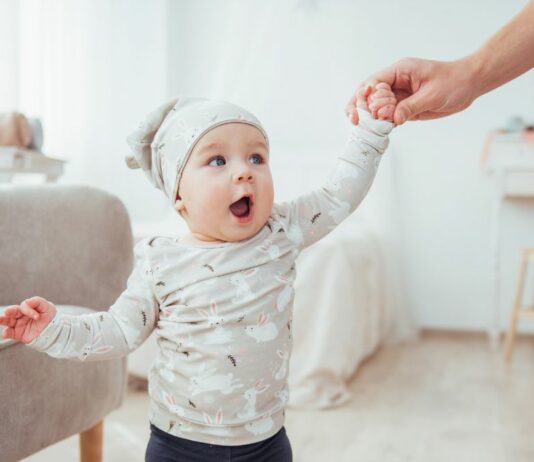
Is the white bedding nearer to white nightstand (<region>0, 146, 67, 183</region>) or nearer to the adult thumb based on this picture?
white nightstand (<region>0, 146, 67, 183</region>)

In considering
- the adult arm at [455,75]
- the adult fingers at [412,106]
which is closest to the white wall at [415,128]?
the adult arm at [455,75]

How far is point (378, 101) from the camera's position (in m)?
1.05

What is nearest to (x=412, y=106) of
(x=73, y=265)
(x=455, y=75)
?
(x=455, y=75)

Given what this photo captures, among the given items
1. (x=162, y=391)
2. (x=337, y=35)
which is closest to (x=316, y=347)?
(x=162, y=391)

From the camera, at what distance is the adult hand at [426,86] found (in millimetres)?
1107

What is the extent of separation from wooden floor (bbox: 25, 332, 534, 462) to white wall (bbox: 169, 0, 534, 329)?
0.78 metres

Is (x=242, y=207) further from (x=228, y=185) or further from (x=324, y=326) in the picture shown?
(x=324, y=326)

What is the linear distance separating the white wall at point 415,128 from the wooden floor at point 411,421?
776 millimetres

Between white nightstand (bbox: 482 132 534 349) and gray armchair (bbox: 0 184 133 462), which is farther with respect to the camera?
white nightstand (bbox: 482 132 534 349)

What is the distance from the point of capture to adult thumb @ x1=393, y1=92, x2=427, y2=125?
41.4 inches

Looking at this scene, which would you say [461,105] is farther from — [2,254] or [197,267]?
[2,254]

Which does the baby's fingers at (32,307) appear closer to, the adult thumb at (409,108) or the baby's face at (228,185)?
the baby's face at (228,185)

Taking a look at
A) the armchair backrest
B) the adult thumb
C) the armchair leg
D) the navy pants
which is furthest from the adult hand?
the armchair leg

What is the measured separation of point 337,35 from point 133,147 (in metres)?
2.79
